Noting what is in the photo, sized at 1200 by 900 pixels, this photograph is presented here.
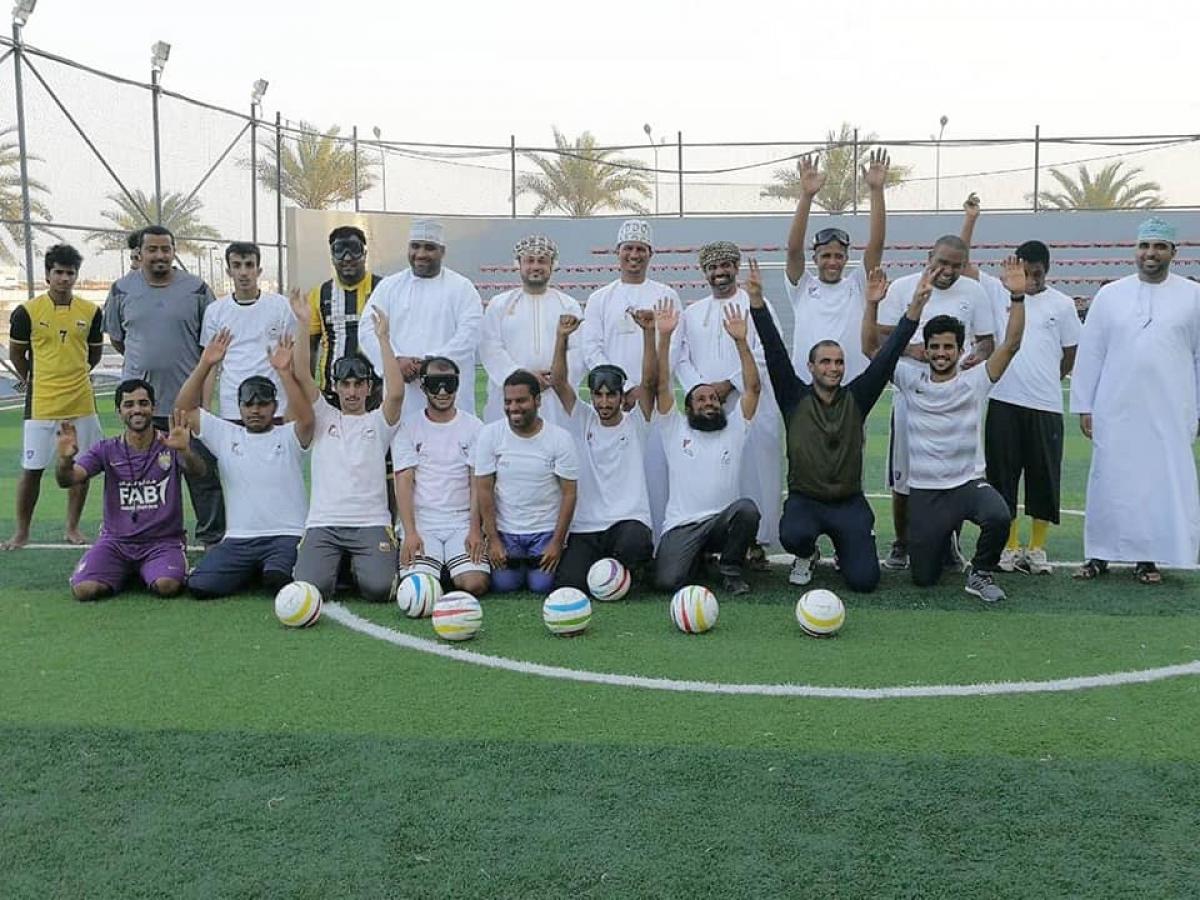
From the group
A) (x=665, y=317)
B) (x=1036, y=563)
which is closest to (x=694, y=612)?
(x=665, y=317)

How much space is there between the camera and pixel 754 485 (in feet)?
24.7

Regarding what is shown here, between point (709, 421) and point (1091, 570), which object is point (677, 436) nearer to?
point (709, 421)

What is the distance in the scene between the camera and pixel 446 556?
6664mm

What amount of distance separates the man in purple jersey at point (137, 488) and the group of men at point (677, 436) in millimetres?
13

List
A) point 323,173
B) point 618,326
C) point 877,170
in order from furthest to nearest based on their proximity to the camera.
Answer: point 323,173 < point 618,326 < point 877,170

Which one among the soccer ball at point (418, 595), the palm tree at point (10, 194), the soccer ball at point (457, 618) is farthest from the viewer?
the palm tree at point (10, 194)

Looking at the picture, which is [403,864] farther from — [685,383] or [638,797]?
[685,383]

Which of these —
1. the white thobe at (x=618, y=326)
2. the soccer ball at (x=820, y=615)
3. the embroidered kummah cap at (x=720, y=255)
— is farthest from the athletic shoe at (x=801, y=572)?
the embroidered kummah cap at (x=720, y=255)

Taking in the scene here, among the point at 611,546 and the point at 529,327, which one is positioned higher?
the point at 529,327

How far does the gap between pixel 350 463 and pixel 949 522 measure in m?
3.51

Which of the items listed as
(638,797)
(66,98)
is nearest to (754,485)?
(638,797)

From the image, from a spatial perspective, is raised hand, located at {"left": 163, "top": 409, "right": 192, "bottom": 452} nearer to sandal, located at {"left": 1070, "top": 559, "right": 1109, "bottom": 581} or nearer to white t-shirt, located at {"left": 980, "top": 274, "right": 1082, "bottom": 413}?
white t-shirt, located at {"left": 980, "top": 274, "right": 1082, "bottom": 413}

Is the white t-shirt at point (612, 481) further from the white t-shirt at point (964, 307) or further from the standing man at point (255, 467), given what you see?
the white t-shirt at point (964, 307)

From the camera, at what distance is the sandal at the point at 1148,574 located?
686cm
